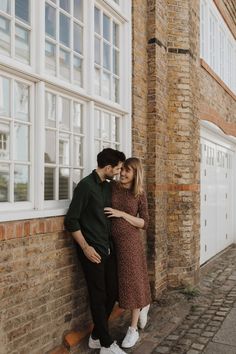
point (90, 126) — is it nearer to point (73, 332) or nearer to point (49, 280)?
point (49, 280)

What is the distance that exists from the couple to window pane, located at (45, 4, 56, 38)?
1.30m

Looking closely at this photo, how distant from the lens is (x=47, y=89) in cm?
420

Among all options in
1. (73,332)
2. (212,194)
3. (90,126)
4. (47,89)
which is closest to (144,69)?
(90,126)

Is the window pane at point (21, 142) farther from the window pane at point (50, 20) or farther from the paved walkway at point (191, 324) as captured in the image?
the paved walkway at point (191, 324)

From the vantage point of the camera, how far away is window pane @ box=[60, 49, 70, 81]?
4.40m

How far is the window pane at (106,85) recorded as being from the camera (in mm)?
5273

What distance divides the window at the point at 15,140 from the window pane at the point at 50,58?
38cm

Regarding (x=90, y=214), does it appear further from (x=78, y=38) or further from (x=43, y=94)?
(x=78, y=38)

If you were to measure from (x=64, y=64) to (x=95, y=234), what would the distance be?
181 cm

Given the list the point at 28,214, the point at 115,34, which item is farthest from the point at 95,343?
the point at 115,34

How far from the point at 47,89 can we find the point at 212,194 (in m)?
6.40

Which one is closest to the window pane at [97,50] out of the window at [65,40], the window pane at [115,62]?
the window at [65,40]

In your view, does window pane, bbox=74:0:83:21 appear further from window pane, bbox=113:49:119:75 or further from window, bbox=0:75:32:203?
window, bbox=0:75:32:203

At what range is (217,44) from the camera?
9.66 meters
